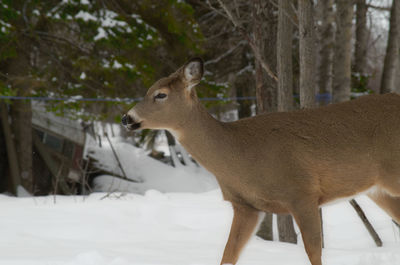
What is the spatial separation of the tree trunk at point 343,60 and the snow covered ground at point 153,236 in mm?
1917

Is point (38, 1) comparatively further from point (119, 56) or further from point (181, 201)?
point (181, 201)

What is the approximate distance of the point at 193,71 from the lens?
3.30 meters

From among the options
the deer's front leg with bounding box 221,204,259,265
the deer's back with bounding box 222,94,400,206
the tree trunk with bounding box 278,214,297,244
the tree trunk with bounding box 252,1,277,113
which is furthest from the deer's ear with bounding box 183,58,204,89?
the tree trunk with bounding box 278,214,297,244

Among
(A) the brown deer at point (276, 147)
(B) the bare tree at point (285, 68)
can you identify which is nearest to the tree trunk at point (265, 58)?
(B) the bare tree at point (285, 68)

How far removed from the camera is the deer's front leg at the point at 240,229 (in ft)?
10.9

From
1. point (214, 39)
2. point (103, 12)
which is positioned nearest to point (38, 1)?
point (103, 12)

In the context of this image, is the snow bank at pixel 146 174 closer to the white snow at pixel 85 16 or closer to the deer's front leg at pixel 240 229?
the white snow at pixel 85 16

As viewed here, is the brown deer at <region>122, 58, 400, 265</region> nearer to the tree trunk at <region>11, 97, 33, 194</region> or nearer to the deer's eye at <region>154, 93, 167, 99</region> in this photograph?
the deer's eye at <region>154, 93, 167, 99</region>

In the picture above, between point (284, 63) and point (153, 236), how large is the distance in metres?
2.19

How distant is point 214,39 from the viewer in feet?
45.3

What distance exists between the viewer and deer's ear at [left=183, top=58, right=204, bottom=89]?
3240 mm

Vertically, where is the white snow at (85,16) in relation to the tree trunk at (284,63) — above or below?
above

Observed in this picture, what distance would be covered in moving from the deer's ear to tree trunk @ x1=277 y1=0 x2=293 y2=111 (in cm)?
166

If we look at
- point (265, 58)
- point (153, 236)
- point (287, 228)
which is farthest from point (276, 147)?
point (265, 58)
